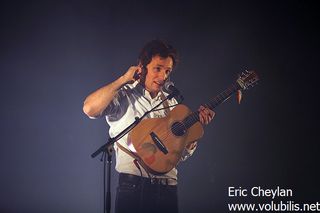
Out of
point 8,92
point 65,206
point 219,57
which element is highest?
point 219,57

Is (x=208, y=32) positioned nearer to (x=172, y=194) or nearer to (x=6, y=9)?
(x=172, y=194)

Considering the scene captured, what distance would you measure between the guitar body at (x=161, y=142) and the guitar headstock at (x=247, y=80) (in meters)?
0.58

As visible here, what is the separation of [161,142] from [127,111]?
391 mm

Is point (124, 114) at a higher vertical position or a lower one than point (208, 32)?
lower

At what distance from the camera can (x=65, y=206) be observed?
13.3ft

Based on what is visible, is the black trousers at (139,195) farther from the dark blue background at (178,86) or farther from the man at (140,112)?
the dark blue background at (178,86)

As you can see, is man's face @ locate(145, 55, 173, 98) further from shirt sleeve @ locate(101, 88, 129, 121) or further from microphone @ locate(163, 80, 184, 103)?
shirt sleeve @ locate(101, 88, 129, 121)

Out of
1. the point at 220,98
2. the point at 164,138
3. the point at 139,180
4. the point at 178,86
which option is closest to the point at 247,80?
the point at 220,98

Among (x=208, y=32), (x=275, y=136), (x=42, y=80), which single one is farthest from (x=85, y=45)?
(x=275, y=136)

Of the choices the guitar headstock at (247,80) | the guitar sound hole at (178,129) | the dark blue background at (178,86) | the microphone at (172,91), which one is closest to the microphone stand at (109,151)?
the microphone at (172,91)

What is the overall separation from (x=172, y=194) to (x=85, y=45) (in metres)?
1.55

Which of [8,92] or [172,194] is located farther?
[8,92]

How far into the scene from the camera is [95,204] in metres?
4.04

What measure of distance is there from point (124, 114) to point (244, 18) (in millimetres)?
1418
